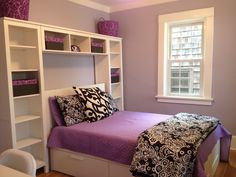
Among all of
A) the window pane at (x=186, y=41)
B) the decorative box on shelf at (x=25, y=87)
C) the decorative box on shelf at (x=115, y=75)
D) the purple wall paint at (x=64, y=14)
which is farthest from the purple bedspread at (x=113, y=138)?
the purple wall paint at (x=64, y=14)

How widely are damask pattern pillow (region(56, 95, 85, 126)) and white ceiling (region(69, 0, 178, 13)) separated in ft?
5.49

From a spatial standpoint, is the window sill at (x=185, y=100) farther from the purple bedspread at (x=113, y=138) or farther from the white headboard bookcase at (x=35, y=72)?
the white headboard bookcase at (x=35, y=72)

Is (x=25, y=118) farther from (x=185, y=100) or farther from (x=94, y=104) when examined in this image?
(x=185, y=100)

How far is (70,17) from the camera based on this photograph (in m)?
3.43

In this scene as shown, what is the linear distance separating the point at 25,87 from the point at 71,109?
2.03ft

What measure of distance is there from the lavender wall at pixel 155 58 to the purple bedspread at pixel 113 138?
0.72 meters

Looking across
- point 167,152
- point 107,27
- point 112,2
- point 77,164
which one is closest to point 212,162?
point 167,152

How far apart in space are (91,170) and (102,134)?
446mm

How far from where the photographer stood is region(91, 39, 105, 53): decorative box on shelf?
11.2 ft

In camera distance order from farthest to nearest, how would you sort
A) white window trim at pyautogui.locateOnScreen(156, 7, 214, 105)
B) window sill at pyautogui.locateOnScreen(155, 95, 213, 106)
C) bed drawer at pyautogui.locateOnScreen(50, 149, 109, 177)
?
window sill at pyautogui.locateOnScreen(155, 95, 213, 106), white window trim at pyautogui.locateOnScreen(156, 7, 214, 105), bed drawer at pyautogui.locateOnScreen(50, 149, 109, 177)

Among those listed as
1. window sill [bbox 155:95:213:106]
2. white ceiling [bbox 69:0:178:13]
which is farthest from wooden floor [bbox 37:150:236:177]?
white ceiling [bbox 69:0:178:13]

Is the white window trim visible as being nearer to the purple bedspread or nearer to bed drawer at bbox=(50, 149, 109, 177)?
the purple bedspread

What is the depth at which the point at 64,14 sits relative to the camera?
3.33 metres

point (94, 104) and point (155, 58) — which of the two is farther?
point (155, 58)
